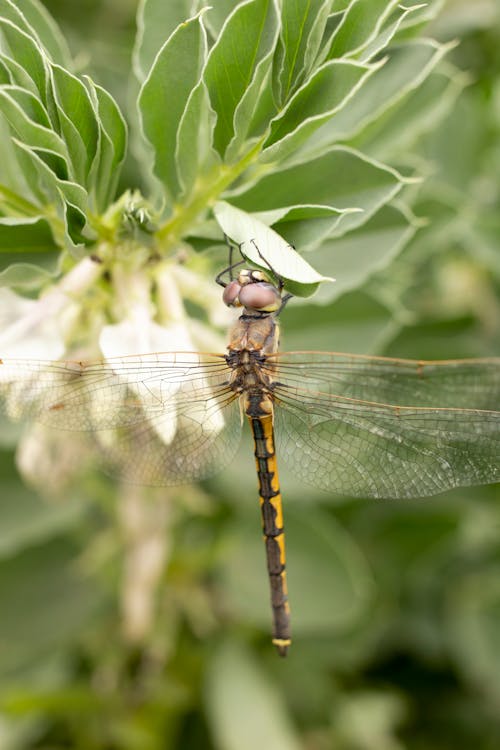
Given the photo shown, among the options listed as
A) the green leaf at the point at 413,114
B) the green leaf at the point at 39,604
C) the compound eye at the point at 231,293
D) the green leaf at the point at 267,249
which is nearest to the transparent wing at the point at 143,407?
the compound eye at the point at 231,293

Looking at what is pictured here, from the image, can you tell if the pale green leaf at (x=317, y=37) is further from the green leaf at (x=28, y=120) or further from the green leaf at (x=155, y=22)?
the green leaf at (x=28, y=120)

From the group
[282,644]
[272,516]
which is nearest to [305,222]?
[272,516]

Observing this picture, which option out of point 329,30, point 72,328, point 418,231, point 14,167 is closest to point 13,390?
point 72,328

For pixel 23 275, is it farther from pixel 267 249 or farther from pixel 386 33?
pixel 386 33

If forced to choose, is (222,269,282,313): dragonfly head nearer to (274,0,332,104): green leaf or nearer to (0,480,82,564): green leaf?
(274,0,332,104): green leaf

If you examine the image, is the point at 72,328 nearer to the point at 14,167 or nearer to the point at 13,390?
the point at 13,390

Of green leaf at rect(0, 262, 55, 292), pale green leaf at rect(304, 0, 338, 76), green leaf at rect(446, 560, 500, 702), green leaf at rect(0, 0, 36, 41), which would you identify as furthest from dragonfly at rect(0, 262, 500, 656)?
green leaf at rect(446, 560, 500, 702)
